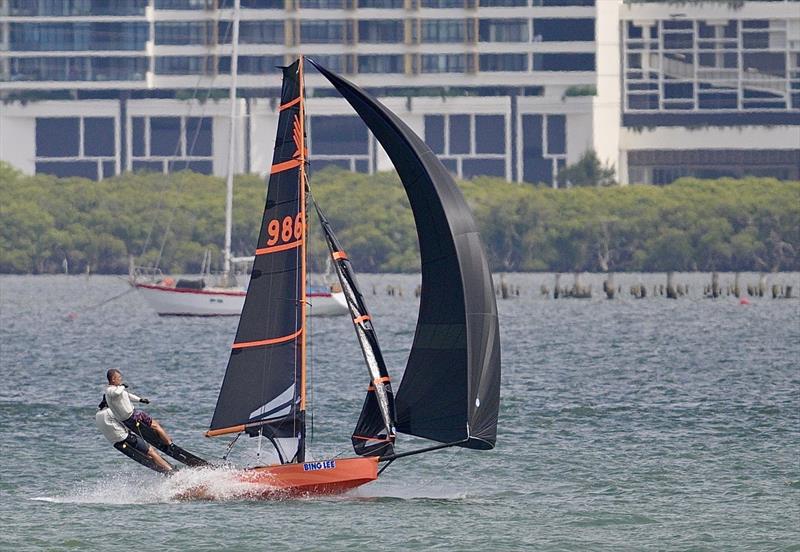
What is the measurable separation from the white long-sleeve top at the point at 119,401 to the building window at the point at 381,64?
157 metres

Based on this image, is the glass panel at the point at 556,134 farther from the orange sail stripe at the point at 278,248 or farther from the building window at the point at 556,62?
the orange sail stripe at the point at 278,248

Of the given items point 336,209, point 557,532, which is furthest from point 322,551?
point 336,209

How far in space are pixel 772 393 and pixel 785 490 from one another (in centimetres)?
1981

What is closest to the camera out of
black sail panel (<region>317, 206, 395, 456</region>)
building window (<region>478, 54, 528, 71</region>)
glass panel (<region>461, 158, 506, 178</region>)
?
black sail panel (<region>317, 206, 395, 456</region>)

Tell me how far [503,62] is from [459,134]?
8.41 meters

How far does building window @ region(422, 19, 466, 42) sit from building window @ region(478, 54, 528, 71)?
311 centimetres

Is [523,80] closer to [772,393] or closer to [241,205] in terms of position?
[241,205]

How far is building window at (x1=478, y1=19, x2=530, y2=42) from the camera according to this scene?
185250mm

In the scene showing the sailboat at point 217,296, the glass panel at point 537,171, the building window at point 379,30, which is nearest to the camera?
the sailboat at point 217,296

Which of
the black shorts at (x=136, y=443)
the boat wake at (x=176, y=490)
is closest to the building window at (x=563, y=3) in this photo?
the boat wake at (x=176, y=490)

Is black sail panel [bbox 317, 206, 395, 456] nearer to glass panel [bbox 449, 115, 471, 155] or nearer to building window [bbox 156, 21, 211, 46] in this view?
glass panel [bbox 449, 115, 471, 155]

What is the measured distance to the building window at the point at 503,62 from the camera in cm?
18512

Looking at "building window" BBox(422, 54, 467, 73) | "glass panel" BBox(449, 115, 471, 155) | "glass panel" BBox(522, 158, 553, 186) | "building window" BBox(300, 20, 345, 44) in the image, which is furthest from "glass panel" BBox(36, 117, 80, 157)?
"glass panel" BBox(522, 158, 553, 186)

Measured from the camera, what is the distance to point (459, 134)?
18438 centimetres
